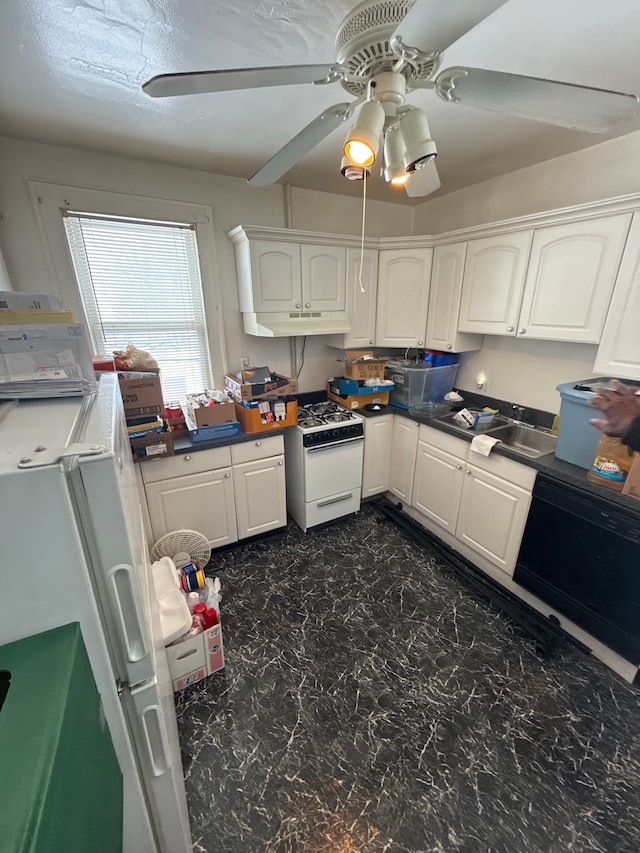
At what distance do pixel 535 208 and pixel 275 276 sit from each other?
1.74 metres

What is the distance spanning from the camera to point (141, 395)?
6.08 ft

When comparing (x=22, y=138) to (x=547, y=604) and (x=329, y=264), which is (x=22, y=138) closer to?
(x=329, y=264)

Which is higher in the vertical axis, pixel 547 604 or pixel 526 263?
pixel 526 263

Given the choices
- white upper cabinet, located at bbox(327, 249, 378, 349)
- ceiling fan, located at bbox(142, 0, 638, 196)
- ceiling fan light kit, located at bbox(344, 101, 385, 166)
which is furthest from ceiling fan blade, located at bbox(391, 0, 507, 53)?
white upper cabinet, located at bbox(327, 249, 378, 349)

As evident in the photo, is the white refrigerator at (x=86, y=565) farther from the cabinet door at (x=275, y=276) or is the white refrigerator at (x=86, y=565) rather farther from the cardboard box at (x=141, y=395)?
the cabinet door at (x=275, y=276)

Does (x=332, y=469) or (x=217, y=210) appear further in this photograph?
(x=332, y=469)

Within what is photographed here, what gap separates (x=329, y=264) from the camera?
8.14 feet

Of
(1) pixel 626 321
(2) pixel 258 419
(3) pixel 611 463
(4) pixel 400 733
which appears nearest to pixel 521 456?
(3) pixel 611 463

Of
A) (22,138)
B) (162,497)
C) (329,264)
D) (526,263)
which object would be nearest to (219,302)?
(329,264)

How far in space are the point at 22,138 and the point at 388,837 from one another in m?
3.43

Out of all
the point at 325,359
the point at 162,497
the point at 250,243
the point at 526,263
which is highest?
the point at 250,243

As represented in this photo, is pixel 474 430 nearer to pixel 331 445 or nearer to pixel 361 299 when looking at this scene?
pixel 331 445

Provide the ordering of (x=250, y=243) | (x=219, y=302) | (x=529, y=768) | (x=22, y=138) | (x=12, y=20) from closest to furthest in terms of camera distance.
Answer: (x=12, y=20), (x=529, y=768), (x=22, y=138), (x=250, y=243), (x=219, y=302)

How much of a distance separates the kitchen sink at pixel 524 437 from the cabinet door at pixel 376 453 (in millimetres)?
766
